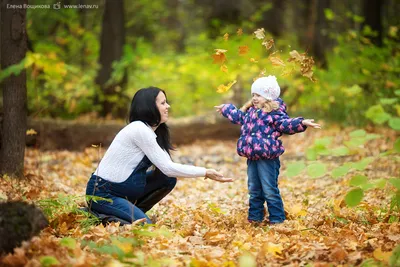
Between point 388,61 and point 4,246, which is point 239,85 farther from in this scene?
point 4,246

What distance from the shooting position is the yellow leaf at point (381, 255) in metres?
3.27

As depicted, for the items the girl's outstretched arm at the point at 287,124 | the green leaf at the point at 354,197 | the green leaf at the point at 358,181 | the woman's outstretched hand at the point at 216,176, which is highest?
the girl's outstretched arm at the point at 287,124

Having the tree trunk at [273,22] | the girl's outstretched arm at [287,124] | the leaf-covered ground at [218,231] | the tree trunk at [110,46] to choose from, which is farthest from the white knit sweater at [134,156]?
the tree trunk at [273,22]

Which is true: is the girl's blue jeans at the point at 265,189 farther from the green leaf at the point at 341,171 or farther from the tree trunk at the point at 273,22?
the tree trunk at the point at 273,22

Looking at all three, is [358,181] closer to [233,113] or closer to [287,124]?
[287,124]

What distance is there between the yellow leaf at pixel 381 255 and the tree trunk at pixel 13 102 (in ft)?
13.6

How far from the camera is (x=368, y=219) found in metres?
4.63

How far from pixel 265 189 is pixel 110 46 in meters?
8.90

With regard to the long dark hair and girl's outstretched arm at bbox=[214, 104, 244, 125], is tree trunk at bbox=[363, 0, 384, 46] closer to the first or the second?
girl's outstretched arm at bbox=[214, 104, 244, 125]

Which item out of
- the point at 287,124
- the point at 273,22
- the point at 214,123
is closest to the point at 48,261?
the point at 287,124

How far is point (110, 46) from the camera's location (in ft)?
41.8

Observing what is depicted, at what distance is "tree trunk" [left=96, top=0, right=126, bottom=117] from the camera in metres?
12.6

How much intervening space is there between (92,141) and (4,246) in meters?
6.54

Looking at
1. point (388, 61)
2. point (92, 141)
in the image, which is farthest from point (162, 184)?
point (388, 61)
